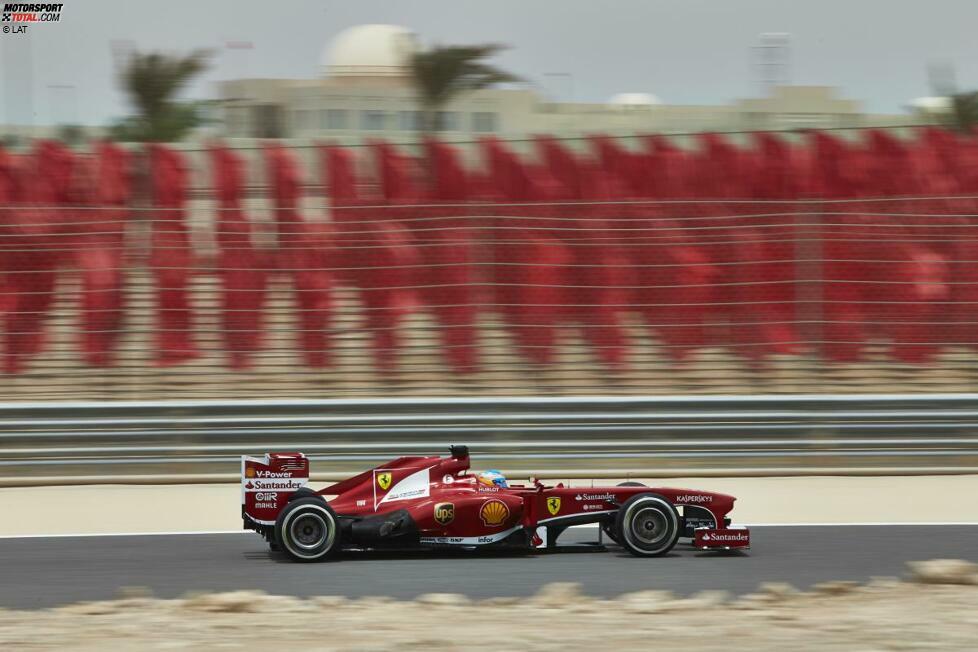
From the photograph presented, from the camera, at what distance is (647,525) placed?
26.2ft

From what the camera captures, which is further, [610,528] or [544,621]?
[610,528]

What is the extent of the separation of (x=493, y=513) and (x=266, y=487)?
4.87 feet

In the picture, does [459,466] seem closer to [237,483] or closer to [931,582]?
[931,582]

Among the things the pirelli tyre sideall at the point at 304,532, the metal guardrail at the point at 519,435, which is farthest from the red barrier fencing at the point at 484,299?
the pirelli tyre sideall at the point at 304,532

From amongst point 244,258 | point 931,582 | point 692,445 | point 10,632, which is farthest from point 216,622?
point 244,258

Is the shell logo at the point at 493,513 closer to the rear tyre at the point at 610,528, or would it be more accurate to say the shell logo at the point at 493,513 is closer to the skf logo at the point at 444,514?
the skf logo at the point at 444,514

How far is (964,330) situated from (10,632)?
1069 cm

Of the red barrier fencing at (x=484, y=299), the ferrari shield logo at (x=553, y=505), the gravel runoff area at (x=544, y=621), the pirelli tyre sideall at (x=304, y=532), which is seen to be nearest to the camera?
the gravel runoff area at (x=544, y=621)

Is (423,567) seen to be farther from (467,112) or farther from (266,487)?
(467,112)

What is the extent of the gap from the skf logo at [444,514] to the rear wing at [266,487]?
931mm

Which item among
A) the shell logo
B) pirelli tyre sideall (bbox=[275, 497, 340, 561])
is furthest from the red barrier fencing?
pirelli tyre sideall (bbox=[275, 497, 340, 561])

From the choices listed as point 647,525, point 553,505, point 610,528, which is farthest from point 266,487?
point 647,525

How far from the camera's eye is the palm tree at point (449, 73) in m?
20.3

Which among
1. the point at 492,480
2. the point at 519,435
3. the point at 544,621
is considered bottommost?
the point at 544,621
